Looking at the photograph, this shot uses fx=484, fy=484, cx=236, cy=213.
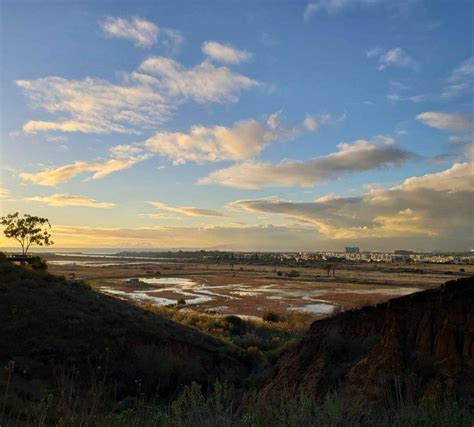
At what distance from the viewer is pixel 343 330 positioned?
14.0 m

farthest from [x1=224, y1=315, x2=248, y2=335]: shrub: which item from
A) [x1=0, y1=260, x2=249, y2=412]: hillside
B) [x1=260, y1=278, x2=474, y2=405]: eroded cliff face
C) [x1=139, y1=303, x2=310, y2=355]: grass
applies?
[x1=260, y1=278, x2=474, y2=405]: eroded cliff face

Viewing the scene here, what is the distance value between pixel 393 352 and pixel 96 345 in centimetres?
1368

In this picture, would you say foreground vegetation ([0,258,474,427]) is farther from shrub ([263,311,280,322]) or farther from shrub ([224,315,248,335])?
shrub ([263,311,280,322])

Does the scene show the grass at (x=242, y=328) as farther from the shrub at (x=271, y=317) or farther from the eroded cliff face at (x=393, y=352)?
the eroded cliff face at (x=393, y=352)

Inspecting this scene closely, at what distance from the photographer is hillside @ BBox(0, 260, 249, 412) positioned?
18.2 metres

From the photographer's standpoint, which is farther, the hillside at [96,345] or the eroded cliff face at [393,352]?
the hillside at [96,345]

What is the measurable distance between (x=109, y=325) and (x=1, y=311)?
487 cm

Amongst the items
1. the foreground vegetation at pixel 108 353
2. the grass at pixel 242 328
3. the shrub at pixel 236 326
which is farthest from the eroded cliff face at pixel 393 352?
the shrub at pixel 236 326

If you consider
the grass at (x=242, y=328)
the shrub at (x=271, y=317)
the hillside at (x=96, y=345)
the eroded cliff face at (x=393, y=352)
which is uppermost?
the eroded cliff face at (x=393, y=352)

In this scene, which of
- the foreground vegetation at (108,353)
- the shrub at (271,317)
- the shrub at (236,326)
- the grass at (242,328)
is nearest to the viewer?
the foreground vegetation at (108,353)

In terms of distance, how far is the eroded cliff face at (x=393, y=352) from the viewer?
9.99 m

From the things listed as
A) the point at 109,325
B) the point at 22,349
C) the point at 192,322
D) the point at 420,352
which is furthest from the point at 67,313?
the point at 420,352

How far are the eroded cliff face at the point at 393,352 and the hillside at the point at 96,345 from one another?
21.1ft

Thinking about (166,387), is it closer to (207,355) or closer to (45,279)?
(207,355)
